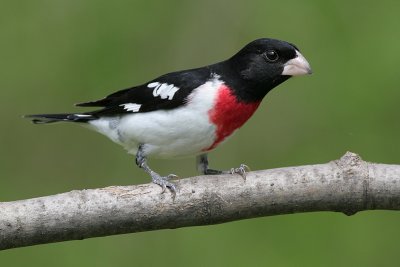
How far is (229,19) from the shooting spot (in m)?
5.96

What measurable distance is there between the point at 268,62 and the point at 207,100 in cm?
33

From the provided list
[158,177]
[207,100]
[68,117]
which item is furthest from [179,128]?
[68,117]

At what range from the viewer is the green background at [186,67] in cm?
538

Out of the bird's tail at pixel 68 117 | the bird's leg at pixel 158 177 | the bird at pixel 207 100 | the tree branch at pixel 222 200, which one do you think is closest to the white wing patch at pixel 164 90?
the bird at pixel 207 100

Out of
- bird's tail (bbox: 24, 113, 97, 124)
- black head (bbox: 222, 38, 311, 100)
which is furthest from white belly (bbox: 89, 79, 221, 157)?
bird's tail (bbox: 24, 113, 97, 124)

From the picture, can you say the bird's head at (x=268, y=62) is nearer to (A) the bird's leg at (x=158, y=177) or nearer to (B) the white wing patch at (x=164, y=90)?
(B) the white wing patch at (x=164, y=90)

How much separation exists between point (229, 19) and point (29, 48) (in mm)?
1279

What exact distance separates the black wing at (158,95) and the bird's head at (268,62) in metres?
0.20

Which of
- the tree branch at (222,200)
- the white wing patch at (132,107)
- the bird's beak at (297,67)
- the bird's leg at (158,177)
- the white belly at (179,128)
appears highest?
the bird's beak at (297,67)

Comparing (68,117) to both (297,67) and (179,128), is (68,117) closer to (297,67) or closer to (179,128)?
(179,128)

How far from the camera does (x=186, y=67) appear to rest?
5805mm

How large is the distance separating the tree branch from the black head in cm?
62

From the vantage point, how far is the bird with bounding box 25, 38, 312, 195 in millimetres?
4254

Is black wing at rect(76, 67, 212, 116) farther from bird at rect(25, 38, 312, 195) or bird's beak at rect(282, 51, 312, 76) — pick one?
bird's beak at rect(282, 51, 312, 76)
